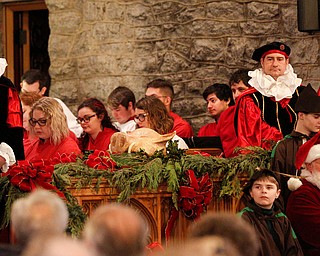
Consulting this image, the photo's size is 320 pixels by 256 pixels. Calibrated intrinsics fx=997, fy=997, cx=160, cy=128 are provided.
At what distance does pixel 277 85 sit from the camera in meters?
7.46

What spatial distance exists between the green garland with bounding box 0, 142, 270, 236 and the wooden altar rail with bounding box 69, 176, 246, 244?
0.05 meters

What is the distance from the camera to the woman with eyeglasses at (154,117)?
285 inches

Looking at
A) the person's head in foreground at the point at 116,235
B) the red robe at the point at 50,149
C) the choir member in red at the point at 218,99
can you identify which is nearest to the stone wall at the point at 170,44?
Answer: the choir member in red at the point at 218,99

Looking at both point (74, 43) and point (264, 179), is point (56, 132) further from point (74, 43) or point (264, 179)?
point (74, 43)

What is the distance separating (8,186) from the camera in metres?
6.17

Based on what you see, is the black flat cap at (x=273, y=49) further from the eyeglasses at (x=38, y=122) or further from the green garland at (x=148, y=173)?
the eyeglasses at (x=38, y=122)

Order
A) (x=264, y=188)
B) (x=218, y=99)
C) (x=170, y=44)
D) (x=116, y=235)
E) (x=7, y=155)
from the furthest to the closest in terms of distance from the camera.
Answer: (x=170, y=44), (x=218, y=99), (x=7, y=155), (x=264, y=188), (x=116, y=235)

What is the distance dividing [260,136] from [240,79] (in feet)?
3.37

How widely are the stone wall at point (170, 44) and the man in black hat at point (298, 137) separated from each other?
2.79m

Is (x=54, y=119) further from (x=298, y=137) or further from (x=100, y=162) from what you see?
(x=298, y=137)

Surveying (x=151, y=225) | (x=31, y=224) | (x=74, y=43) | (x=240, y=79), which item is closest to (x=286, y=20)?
(x=240, y=79)

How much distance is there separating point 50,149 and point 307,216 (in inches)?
78.7

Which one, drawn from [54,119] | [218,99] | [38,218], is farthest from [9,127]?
[38,218]

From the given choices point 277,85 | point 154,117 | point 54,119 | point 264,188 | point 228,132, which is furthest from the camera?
point 228,132
